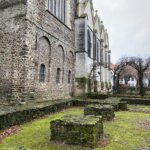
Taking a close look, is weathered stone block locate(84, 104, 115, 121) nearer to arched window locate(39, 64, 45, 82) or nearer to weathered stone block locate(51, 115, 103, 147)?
weathered stone block locate(51, 115, 103, 147)

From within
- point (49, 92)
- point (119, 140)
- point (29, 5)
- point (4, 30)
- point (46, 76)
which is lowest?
point (119, 140)

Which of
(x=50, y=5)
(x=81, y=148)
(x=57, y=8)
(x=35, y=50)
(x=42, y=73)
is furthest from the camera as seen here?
(x=57, y=8)

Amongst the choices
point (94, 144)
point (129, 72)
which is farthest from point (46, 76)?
point (129, 72)

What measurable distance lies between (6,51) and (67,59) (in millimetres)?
8386

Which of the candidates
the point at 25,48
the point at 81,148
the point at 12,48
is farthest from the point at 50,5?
the point at 81,148

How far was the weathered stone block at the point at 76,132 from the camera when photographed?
6.68m

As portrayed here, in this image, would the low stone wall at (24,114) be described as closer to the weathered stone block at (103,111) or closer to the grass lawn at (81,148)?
the grass lawn at (81,148)

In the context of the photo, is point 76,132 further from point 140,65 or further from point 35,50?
point 140,65

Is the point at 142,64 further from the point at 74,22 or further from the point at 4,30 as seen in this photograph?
the point at 4,30

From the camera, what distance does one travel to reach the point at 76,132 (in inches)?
267

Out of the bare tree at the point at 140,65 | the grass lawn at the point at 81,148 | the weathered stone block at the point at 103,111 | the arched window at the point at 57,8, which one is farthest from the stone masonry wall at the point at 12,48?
the bare tree at the point at 140,65

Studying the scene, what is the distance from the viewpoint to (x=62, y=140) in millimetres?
6961

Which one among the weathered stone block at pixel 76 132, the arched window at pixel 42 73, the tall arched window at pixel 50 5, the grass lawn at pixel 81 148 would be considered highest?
the tall arched window at pixel 50 5

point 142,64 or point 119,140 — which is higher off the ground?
point 142,64
